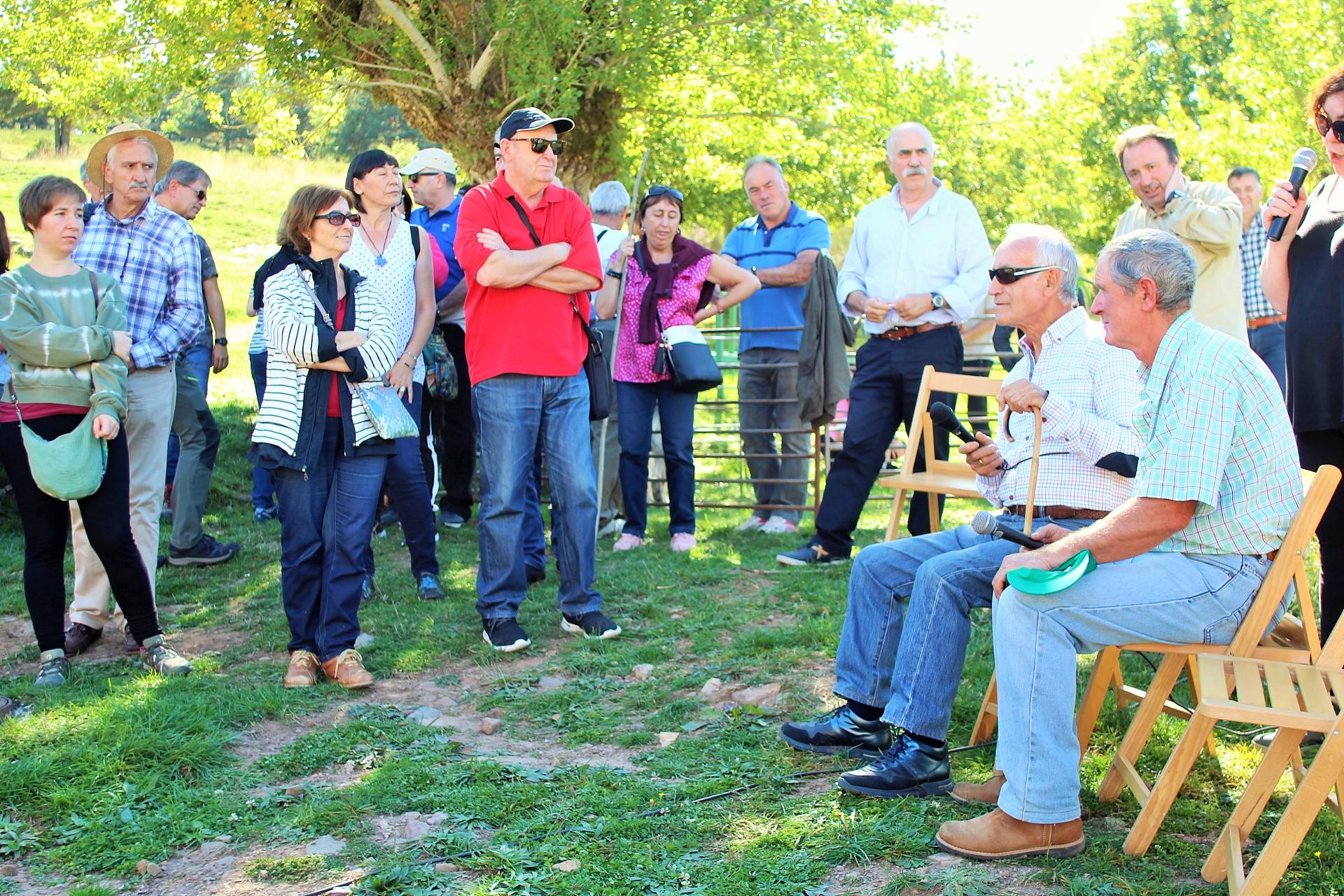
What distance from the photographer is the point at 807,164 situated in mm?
20703

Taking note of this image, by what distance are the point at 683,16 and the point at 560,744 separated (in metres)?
10.8

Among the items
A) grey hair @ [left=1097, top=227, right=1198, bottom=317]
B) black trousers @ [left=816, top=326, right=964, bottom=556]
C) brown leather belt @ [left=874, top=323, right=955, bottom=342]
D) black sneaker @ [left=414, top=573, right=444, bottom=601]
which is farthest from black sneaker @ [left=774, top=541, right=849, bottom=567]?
grey hair @ [left=1097, top=227, right=1198, bottom=317]

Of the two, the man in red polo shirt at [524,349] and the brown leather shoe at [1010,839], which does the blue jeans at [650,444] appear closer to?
the man in red polo shirt at [524,349]

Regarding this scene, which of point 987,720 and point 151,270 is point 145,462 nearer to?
point 151,270

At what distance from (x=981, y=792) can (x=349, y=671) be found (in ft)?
8.61

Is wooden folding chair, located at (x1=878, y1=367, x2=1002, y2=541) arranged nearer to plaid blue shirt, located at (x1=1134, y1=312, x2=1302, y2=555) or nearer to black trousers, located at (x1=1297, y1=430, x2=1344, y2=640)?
black trousers, located at (x1=1297, y1=430, x2=1344, y2=640)

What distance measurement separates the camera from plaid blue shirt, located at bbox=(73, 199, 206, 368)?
19.0ft

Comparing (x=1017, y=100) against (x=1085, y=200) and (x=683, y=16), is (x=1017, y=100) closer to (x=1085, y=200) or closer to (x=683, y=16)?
(x=1085, y=200)

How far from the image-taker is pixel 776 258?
8.12m

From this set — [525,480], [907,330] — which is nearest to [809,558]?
[907,330]

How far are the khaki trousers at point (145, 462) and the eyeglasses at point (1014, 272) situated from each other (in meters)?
3.90

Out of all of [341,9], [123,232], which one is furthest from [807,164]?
[123,232]

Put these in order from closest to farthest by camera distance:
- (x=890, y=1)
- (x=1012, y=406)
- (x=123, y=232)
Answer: (x=1012, y=406)
(x=123, y=232)
(x=890, y=1)

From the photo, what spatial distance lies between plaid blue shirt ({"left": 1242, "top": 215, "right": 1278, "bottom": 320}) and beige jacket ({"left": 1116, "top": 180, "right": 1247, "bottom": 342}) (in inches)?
91.5
